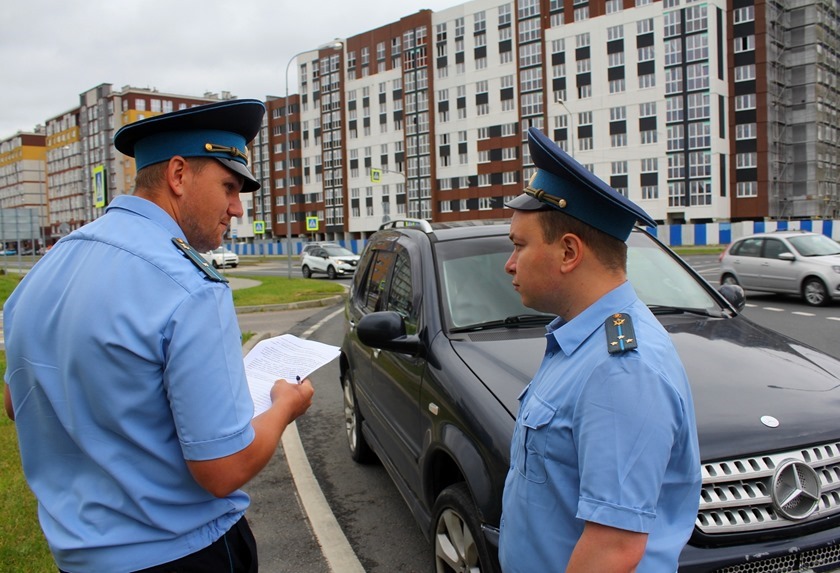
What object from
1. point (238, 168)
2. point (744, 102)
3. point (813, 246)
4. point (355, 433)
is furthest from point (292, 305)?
point (744, 102)

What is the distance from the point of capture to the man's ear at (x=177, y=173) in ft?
5.52

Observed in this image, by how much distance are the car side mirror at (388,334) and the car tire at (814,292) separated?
1308 centimetres

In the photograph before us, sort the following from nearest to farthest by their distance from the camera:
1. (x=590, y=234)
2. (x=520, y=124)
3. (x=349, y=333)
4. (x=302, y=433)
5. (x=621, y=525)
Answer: (x=621, y=525) < (x=590, y=234) < (x=349, y=333) < (x=302, y=433) < (x=520, y=124)

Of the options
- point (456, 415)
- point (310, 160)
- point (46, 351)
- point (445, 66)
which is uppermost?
point (445, 66)

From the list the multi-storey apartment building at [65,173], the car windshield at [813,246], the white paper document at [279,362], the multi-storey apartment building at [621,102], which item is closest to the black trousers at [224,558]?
the white paper document at [279,362]

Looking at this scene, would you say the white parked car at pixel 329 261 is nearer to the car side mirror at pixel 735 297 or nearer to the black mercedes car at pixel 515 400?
the black mercedes car at pixel 515 400

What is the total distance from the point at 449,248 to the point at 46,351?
275 cm

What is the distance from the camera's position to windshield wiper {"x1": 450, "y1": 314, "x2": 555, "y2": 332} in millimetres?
3446

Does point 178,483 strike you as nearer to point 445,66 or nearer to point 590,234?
point 590,234

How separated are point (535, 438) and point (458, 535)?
1465 millimetres

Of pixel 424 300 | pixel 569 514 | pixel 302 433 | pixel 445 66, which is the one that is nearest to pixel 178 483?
pixel 569 514

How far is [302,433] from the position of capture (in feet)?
20.1

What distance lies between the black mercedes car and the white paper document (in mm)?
796

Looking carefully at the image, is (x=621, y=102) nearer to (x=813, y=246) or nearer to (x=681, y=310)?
(x=813, y=246)
